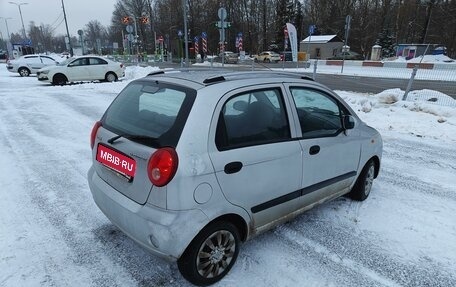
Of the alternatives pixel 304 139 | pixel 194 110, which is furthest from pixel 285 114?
pixel 194 110

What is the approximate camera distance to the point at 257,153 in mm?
2861

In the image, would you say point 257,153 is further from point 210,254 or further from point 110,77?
point 110,77

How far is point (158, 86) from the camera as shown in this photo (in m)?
3.03

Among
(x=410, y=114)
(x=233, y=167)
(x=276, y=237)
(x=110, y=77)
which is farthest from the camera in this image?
(x=110, y=77)

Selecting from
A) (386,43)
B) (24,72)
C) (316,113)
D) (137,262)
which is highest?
(316,113)

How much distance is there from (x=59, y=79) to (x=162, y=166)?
57.9ft

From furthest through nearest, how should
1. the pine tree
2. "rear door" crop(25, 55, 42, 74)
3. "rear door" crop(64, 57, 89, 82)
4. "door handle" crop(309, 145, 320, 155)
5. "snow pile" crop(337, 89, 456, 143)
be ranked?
the pine tree
"rear door" crop(25, 55, 42, 74)
"rear door" crop(64, 57, 89, 82)
"snow pile" crop(337, 89, 456, 143)
"door handle" crop(309, 145, 320, 155)

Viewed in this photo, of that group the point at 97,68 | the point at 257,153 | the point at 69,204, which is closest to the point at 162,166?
the point at 257,153

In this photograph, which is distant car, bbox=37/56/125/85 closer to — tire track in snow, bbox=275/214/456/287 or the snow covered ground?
the snow covered ground

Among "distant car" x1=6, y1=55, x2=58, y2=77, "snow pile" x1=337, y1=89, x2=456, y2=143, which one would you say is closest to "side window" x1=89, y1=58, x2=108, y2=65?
"distant car" x1=6, y1=55, x2=58, y2=77

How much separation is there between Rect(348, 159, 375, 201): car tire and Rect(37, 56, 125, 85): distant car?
16.8 meters

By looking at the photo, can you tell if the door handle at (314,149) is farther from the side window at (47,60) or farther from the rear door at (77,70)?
the side window at (47,60)

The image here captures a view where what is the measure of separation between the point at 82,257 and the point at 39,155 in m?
3.67

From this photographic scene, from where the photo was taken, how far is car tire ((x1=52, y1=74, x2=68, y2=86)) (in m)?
17.6
